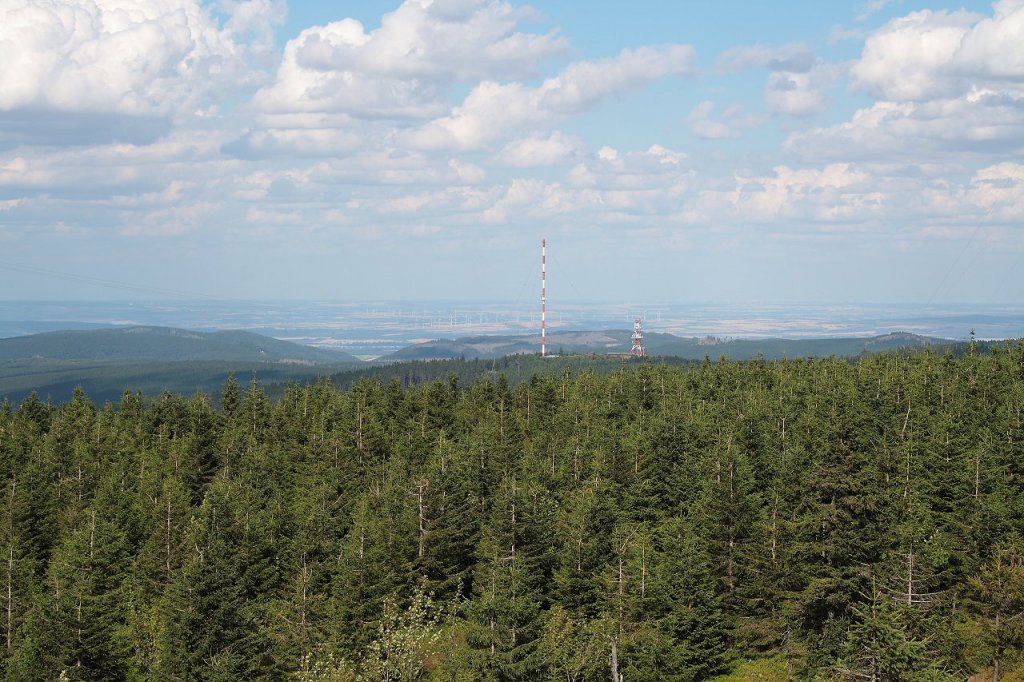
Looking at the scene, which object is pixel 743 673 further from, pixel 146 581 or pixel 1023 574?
pixel 146 581

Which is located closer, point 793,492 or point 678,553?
point 678,553

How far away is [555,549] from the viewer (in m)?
71.2

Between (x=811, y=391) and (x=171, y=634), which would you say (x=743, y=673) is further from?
(x=811, y=391)

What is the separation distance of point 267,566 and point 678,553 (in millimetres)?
29985

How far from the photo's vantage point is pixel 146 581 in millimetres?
78000

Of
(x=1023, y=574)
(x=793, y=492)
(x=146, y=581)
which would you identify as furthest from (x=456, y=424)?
(x=1023, y=574)

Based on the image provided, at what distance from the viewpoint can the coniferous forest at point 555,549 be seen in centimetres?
5516

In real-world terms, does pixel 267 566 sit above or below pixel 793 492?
below

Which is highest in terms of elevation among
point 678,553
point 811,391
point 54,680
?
point 811,391

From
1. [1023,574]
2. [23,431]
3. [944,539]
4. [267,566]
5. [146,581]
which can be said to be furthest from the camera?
[23,431]

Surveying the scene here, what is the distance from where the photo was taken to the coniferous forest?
55.2 m

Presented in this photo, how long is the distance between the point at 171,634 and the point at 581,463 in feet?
121

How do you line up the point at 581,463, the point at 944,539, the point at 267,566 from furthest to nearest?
the point at 581,463 → the point at 267,566 → the point at 944,539

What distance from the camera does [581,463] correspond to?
86375mm
